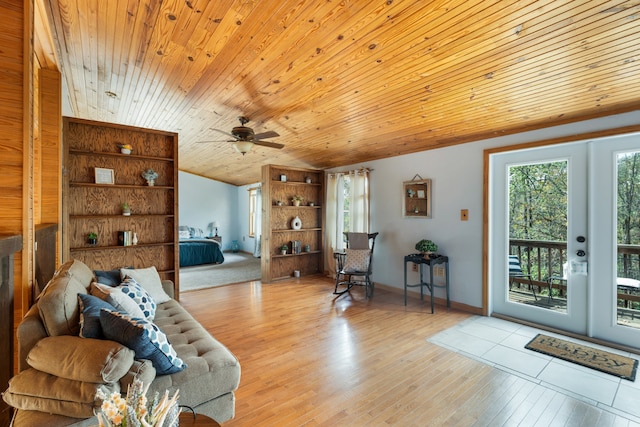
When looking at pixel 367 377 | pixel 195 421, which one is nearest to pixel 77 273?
pixel 195 421

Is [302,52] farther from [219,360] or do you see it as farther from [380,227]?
[380,227]

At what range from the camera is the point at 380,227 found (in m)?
5.13

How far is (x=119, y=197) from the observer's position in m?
3.77

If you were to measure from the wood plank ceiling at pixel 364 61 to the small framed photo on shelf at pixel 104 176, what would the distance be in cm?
101

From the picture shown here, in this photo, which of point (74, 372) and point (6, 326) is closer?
point (74, 372)

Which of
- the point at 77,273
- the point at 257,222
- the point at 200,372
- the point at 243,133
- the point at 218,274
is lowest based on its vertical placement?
the point at 218,274

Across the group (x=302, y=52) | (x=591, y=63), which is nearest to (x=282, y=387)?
(x=302, y=52)

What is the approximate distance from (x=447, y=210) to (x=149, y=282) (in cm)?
379

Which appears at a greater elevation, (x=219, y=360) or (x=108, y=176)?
(x=108, y=176)

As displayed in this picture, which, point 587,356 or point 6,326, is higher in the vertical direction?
point 6,326

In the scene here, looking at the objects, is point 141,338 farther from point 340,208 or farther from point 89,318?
point 340,208

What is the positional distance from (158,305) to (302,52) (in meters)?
2.67

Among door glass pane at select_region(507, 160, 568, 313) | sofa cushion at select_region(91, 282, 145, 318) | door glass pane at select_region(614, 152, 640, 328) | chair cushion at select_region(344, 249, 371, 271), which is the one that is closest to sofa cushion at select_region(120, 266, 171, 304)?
sofa cushion at select_region(91, 282, 145, 318)

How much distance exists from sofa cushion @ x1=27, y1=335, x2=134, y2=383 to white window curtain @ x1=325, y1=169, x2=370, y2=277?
4.29 metres
